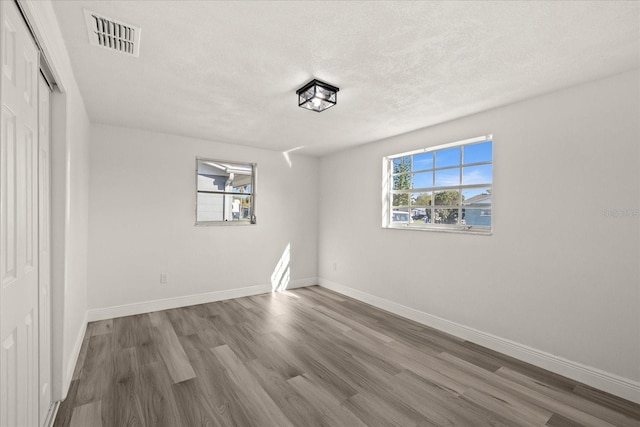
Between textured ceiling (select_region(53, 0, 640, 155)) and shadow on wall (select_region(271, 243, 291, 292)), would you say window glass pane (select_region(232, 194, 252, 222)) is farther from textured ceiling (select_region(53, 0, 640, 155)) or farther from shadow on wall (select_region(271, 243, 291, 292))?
textured ceiling (select_region(53, 0, 640, 155))

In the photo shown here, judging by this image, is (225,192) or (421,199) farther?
(225,192)

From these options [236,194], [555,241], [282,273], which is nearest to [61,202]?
[236,194]

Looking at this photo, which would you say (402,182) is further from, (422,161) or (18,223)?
(18,223)

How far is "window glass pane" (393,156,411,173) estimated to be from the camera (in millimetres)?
4121

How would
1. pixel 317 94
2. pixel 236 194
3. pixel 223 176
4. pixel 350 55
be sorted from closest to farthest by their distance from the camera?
pixel 350 55 < pixel 317 94 < pixel 223 176 < pixel 236 194

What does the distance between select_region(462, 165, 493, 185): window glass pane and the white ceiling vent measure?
325cm

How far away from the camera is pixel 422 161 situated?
392 centimetres

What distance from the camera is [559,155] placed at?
2.60 meters

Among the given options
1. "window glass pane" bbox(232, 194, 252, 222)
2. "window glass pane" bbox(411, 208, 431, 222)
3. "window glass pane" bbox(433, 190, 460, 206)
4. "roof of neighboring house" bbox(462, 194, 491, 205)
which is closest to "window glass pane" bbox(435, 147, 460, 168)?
"window glass pane" bbox(433, 190, 460, 206)

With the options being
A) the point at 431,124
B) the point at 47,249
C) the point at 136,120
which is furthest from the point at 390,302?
the point at 136,120

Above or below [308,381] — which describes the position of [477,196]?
above

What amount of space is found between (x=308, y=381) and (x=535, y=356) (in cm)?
206

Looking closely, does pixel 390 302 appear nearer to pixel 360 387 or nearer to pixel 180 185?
pixel 360 387

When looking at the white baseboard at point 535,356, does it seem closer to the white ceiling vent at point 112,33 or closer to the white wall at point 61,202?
the white wall at point 61,202
